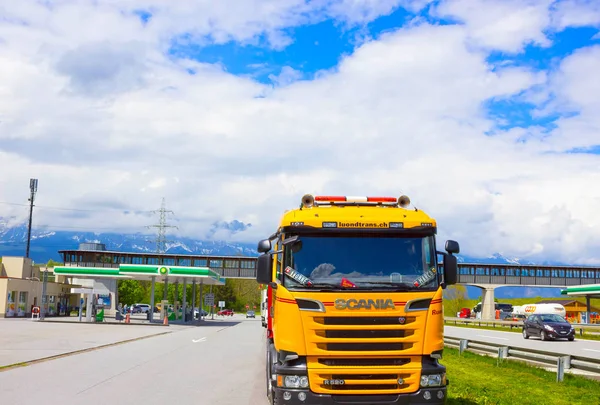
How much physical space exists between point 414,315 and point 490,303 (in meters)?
84.5

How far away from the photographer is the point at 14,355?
19781 millimetres

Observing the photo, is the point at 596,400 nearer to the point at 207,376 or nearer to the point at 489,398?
the point at 489,398

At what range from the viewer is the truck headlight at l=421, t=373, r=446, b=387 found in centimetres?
837

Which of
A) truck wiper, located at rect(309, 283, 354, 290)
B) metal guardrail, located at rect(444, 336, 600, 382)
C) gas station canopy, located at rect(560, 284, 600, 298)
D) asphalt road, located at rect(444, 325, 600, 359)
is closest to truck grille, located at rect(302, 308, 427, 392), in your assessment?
truck wiper, located at rect(309, 283, 354, 290)

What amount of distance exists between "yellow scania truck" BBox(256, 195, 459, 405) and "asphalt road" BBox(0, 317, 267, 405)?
3.17 meters

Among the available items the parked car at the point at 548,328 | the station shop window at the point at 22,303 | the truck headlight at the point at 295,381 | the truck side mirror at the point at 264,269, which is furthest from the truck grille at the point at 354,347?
the station shop window at the point at 22,303

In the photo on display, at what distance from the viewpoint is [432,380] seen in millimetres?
8406

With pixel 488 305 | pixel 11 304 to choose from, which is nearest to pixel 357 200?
pixel 11 304

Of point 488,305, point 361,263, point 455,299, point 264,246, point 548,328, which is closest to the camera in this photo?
point 361,263

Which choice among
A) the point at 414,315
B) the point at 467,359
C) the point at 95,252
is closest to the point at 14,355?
the point at 467,359

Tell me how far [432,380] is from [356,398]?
103 cm

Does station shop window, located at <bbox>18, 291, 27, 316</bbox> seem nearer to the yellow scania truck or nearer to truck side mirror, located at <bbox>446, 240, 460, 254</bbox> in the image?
the yellow scania truck

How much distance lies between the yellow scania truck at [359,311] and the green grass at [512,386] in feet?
11.5

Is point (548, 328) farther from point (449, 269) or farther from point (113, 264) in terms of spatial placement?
point (113, 264)
